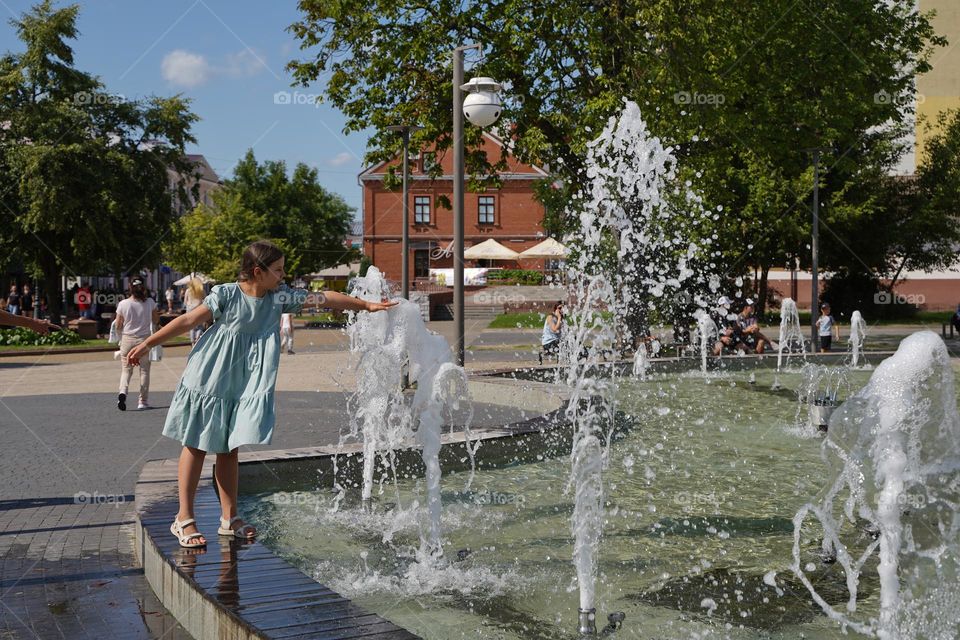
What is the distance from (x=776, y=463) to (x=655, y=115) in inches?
548

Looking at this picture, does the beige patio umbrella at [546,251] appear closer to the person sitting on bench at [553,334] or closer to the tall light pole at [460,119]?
the person sitting on bench at [553,334]

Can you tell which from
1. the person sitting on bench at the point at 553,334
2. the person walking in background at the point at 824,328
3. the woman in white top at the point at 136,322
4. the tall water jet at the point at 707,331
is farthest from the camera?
the person walking in background at the point at 824,328

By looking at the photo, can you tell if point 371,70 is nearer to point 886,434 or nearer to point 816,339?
point 816,339

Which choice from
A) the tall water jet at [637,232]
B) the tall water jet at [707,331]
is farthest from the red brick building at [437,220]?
the tall water jet at [707,331]

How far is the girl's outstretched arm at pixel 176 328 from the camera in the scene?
15.9 ft

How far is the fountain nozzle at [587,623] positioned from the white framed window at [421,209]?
193ft

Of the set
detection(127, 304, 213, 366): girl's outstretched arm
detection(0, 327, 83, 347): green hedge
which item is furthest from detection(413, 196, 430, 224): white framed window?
detection(127, 304, 213, 366): girl's outstretched arm

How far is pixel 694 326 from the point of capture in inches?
1015

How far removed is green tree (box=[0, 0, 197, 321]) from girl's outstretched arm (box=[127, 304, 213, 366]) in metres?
30.1

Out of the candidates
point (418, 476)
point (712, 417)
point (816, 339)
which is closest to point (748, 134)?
point (816, 339)

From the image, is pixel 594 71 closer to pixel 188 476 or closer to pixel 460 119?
pixel 460 119

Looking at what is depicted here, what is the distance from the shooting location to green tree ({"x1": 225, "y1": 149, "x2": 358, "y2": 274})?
67062mm

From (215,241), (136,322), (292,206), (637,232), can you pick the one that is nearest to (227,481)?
(136,322)

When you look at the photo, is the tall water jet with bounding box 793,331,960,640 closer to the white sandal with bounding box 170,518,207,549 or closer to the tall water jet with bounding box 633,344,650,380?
the white sandal with bounding box 170,518,207,549
